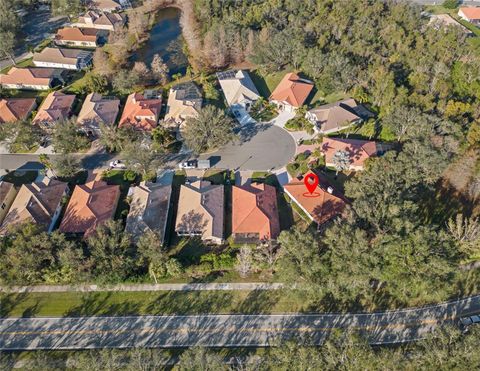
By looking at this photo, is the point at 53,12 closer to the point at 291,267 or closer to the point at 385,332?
the point at 291,267

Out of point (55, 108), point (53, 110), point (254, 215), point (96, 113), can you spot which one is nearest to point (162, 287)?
point (254, 215)

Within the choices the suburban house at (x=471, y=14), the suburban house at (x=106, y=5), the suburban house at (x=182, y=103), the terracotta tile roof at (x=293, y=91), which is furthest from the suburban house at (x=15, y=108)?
the suburban house at (x=471, y=14)

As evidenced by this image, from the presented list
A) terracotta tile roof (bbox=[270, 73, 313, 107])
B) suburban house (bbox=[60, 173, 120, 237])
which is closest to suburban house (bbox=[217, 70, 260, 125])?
terracotta tile roof (bbox=[270, 73, 313, 107])

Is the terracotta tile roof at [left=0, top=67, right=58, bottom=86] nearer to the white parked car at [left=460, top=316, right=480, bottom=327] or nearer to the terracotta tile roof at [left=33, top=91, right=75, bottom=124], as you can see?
the terracotta tile roof at [left=33, top=91, right=75, bottom=124]

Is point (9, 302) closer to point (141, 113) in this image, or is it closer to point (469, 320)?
point (141, 113)

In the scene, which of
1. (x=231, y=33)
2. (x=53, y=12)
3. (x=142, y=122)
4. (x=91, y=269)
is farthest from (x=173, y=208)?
(x=53, y=12)

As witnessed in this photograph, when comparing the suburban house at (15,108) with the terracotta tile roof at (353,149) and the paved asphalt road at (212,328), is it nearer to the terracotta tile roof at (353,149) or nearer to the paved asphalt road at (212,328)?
the paved asphalt road at (212,328)

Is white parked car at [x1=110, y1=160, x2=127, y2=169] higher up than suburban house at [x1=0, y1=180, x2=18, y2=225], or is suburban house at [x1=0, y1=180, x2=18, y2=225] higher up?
suburban house at [x1=0, y1=180, x2=18, y2=225]
